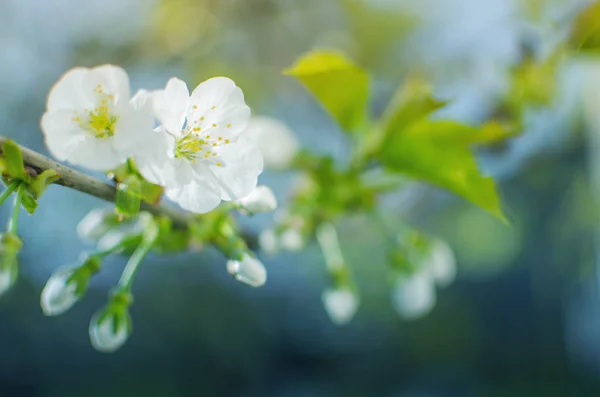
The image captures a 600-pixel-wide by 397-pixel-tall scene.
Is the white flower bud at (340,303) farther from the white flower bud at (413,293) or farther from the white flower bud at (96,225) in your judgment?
the white flower bud at (96,225)

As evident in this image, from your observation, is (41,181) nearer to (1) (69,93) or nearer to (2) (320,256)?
(1) (69,93)

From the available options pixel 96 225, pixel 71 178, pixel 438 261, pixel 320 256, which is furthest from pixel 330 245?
pixel 320 256

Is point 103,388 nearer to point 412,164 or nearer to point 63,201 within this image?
point 63,201

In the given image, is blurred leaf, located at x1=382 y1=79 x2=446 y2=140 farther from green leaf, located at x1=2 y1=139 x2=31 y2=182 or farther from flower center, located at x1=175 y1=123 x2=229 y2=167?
green leaf, located at x1=2 y1=139 x2=31 y2=182

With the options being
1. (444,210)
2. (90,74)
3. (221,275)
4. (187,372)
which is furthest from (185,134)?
(187,372)

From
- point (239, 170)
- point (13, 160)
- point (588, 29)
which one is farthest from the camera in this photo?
point (588, 29)
